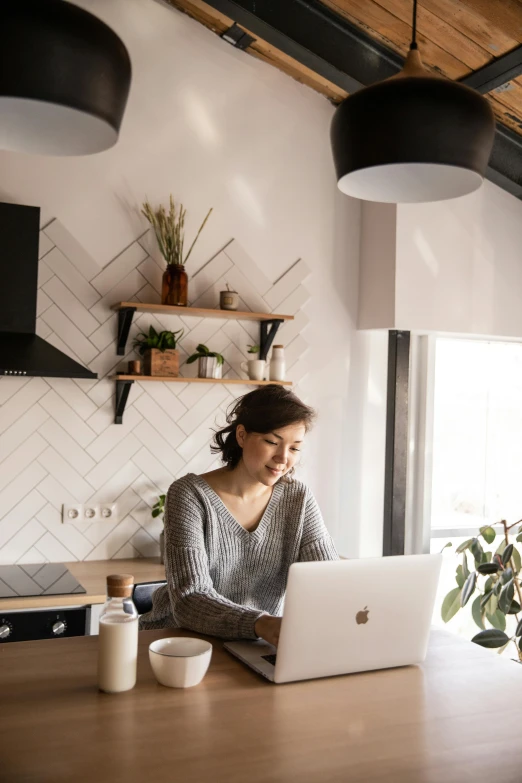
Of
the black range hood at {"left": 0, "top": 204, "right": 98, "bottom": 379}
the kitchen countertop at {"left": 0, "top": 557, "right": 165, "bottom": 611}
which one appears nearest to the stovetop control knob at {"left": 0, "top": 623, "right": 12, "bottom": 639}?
the kitchen countertop at {"left": 0, "top": 557, "right": 165, "bottom": 611}

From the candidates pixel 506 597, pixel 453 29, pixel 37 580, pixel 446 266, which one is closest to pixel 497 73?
pixel 453 29

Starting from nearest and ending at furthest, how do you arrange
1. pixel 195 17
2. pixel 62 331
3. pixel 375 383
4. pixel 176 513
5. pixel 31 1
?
pixel 31 1, pixel 176 513, pixel 62 331, pixel 195 17, pixel 375 383

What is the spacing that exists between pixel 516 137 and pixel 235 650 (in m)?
2.84

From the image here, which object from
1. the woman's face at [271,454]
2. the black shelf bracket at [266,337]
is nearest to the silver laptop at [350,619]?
the woman's face at [271,454]

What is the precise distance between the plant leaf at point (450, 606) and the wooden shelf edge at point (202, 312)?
138 centimetres

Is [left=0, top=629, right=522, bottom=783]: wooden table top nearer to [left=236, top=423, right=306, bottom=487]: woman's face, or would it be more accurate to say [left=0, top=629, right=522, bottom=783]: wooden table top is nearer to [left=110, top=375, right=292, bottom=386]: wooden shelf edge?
[left=236, top=423, right=306, bottom=487]: woman's face

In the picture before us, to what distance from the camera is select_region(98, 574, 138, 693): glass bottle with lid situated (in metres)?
1.41

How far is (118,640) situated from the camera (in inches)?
56.3

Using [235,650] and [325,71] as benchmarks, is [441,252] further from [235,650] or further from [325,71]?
[235,650]

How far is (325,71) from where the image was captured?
3381mm

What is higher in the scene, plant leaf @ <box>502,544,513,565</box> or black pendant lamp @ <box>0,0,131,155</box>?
black pendant lamp @ <box>0,0,131,155</box>

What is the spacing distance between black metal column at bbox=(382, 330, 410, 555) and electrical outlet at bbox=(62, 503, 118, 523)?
4.36 ft

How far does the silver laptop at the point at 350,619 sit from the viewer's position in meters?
1.52

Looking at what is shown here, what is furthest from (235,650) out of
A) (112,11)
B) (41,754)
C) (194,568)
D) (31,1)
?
(112,11)
